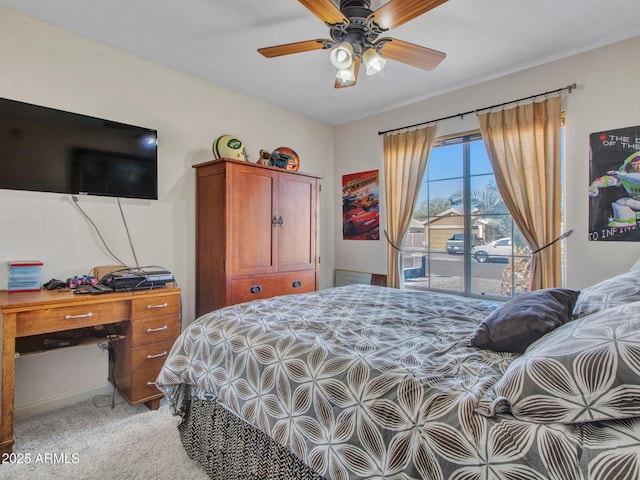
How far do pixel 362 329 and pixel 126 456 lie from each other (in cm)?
148

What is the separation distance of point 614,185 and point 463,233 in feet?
3.94

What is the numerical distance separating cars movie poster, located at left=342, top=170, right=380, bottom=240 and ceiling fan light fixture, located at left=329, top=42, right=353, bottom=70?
2.10 meters

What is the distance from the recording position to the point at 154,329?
7.40 feet

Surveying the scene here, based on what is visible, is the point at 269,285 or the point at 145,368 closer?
the point at 145,368

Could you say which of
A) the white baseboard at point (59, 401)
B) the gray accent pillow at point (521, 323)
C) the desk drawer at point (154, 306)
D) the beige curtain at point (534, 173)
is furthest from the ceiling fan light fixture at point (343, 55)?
the white baseboard at point (59, 401)

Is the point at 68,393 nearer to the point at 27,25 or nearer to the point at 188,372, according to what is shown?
the point at 188,372

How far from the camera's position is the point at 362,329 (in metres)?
1.52

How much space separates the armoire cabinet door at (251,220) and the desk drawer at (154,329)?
586 mm

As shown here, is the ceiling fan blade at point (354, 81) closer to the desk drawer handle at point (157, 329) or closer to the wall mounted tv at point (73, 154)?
the wall mounted tv at point (73, 154)

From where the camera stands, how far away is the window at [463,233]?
10.1 feet

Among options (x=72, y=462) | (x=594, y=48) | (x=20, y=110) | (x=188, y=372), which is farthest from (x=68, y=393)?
(x=594, y=48)

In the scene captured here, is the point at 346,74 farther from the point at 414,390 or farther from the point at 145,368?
the point at 145,368

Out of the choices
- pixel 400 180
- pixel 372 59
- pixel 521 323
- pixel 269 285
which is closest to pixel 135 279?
pixel 269 285

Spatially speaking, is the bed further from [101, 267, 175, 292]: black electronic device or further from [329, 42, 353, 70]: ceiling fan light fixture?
[329, 42, 353, 70]: ceiling fan light fixture
